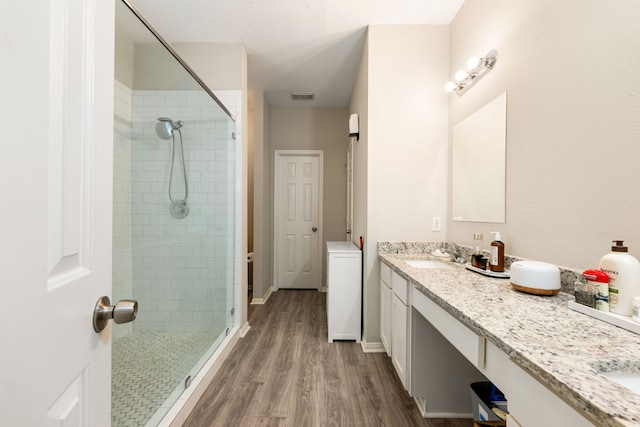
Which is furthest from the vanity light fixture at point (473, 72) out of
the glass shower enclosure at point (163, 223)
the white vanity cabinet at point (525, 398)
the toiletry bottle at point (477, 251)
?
the glass shower enclosure at point (163, 223)

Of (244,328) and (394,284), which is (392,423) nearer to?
(394,284)

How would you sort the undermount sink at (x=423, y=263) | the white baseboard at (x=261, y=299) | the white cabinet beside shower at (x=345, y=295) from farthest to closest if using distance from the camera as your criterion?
the white baseboard at (x=261, y=299) → the white cabinet beside shower at (x=345, y=295) → the undermount sink at (x=423, y=263)

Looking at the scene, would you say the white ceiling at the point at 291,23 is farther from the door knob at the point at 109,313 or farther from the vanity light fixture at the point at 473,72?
the door knob at the point at 109,313

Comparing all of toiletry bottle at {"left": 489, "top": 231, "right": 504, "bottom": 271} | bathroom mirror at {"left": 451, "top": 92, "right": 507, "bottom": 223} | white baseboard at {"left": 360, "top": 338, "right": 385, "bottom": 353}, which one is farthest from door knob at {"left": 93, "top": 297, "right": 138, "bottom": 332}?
white baseboard at {"left": 360, "top": 338, "right": 385, "bottom": 353}

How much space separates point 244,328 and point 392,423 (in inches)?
60.4

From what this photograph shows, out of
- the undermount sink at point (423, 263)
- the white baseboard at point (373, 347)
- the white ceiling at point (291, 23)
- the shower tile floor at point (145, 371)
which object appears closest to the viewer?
the shower tile floor at point (145, 371)

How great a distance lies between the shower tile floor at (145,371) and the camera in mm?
1238

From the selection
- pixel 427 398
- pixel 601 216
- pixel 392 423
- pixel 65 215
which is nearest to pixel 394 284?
pixel 427 398

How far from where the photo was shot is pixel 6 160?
349mm

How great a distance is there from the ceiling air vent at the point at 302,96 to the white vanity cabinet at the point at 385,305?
2451 mm

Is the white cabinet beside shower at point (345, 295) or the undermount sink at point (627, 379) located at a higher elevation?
the undermount sink at point (627, 379)

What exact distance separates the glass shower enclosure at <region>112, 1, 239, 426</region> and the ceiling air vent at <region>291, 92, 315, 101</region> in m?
1.44

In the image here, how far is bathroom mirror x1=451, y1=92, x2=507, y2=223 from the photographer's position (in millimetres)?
1532

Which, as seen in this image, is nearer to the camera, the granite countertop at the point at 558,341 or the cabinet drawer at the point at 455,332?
the granite countertop at the point at 558,341
